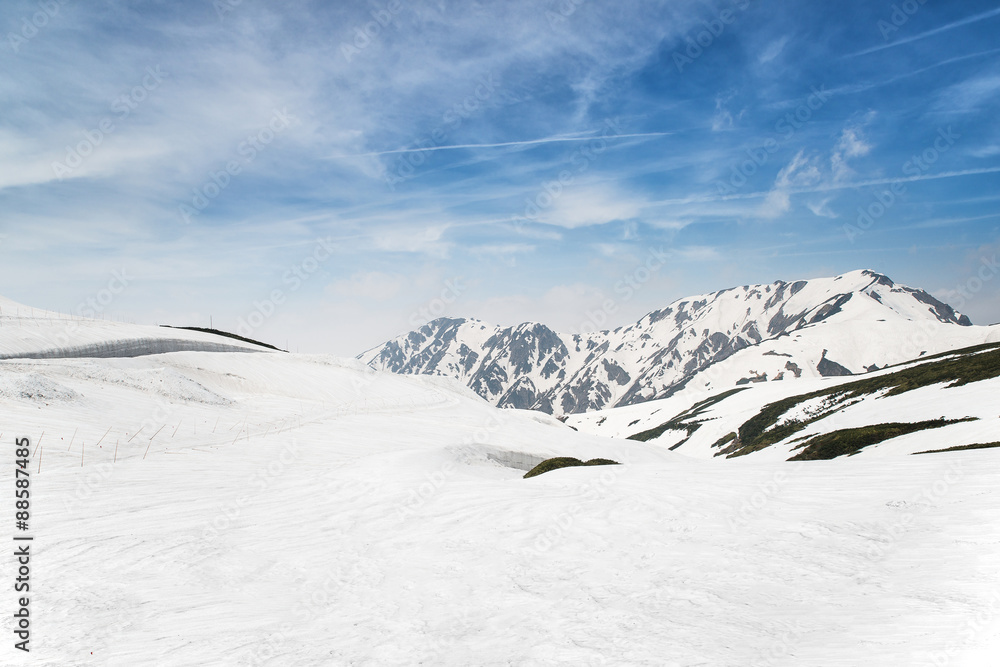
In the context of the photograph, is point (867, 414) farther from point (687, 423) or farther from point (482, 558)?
point (687, 423)

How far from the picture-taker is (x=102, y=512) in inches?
450

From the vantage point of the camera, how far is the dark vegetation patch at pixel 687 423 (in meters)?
112

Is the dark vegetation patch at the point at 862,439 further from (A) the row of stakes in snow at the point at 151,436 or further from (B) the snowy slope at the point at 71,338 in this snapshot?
(B) the snowy slope at the point at 71,338

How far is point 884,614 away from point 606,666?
4532 millimetres

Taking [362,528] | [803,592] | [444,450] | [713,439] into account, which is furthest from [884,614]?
[713,439]

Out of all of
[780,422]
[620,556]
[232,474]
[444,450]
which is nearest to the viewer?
[620,556]

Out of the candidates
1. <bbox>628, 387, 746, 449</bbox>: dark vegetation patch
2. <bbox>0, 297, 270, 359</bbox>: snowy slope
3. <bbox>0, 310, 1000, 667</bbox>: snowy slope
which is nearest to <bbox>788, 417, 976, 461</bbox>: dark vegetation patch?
<bbox>0, 310, 1000, 667</bbox>: snowy slope

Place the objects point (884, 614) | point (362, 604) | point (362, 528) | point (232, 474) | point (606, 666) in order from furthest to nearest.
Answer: point (232, 474), point (362, 528), point (362, 604), point (884, 614), point (606, 666)

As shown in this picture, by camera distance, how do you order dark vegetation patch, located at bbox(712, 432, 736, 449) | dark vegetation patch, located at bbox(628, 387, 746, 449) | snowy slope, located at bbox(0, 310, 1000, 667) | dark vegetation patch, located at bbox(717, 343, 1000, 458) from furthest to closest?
→ dark vegetation patch, located at bbox(628, 387, 746, 449)
dark vegetation patch, located at bbox(712, 432, 736, 449)
dark vegetation patch, located at bbox(717, 343, 1000, 458)
snowy slope, located at bbox(0, 310, 1000, 667)

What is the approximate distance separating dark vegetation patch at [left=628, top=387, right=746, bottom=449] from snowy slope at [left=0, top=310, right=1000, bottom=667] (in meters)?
95.9

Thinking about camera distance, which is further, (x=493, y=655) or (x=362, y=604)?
(x=362, y=604)

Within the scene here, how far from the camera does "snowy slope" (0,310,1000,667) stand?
6988mm

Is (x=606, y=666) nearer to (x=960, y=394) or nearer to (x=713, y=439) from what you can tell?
(x=960, y=394)

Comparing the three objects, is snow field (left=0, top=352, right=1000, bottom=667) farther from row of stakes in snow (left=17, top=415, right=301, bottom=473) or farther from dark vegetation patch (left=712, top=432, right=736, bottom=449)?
dark vegetation patch (left=712, top=432, right=736, bottom=449)
